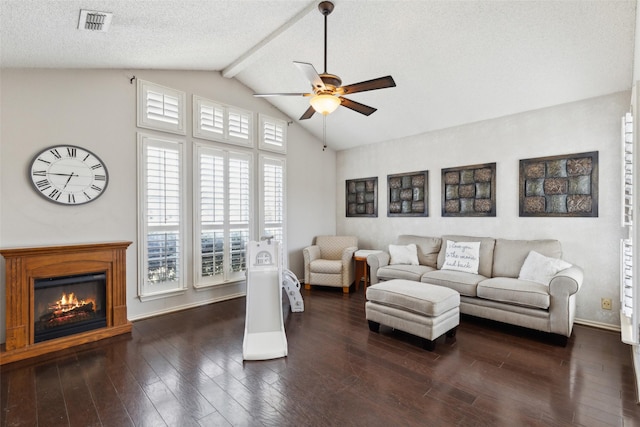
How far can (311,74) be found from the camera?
7.71 ft

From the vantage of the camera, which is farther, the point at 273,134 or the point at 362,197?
the point at 362,197

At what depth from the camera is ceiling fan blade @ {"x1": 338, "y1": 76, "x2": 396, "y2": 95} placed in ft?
7.80

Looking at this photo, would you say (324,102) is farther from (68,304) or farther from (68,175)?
(68,304)

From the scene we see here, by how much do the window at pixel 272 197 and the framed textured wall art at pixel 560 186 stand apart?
3620mm

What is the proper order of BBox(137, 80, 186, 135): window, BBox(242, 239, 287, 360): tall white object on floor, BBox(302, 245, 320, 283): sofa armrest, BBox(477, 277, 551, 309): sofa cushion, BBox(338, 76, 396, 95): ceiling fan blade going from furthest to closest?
BBox(302, 245, 320, 283): sofa armrest → BBox(137, 80, 186, 135): window → BBox(477, 277, 551, 309): sofa cushion → BBox(242, 239, 287, 360): tall white object on floor → BBox(338, 76, 396, 95): ceiling fan blade

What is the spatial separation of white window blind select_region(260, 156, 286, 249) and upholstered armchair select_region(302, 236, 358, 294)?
64 cm

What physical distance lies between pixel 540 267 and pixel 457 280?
89cm

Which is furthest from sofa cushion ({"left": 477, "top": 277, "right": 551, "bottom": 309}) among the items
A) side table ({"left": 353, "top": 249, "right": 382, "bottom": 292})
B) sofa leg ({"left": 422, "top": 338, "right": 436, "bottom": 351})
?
side table ({"left": 353, "top": 249, "right": 382, "bottom": 292})

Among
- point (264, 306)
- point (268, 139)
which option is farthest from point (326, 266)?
point (268, 139)

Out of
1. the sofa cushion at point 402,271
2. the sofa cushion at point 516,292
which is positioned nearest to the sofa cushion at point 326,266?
the sofa cushion at point 402,271

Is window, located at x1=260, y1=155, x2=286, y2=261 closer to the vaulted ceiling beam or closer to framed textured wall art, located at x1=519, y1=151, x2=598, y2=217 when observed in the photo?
the vaulted ceiling beam

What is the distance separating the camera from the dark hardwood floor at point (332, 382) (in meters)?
1.97

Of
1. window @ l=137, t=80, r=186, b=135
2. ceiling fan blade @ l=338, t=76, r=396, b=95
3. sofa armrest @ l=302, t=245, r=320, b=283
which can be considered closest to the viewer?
ceiling fan blade @ l=338, t=76, r=396, b=95

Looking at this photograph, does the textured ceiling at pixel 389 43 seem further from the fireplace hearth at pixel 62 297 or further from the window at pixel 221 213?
the fireplace hearth at pixel 62 297
